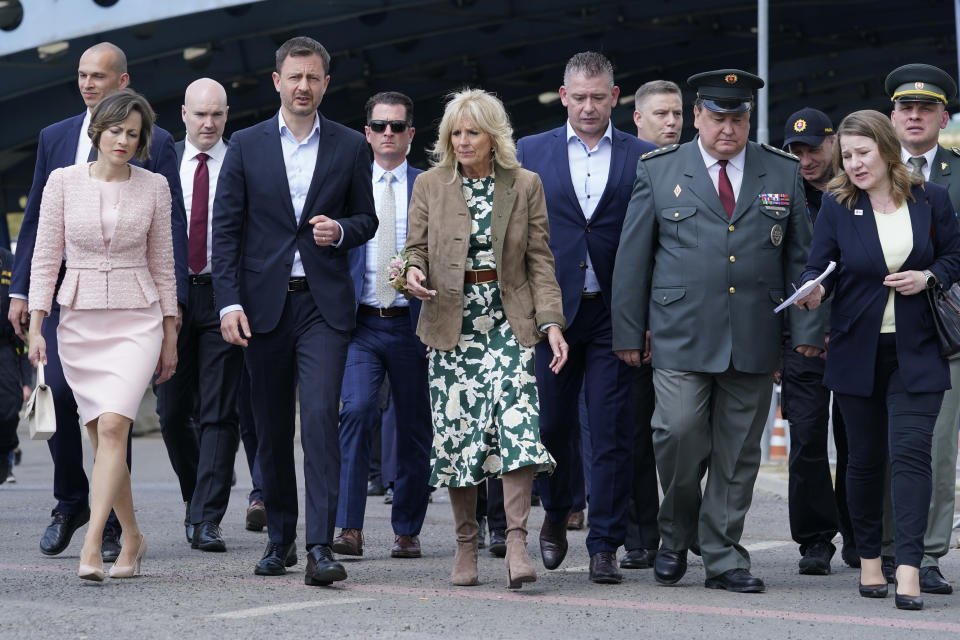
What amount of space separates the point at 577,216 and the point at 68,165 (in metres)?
2.36

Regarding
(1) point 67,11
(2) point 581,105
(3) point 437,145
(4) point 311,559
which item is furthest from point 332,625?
(1) point 67,11

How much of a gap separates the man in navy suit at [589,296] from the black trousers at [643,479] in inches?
17.4

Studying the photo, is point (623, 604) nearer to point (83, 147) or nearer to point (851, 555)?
point (851, 555)

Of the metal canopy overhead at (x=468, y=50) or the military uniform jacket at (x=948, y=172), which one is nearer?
the military uniform jacket at (x=948, y=172)

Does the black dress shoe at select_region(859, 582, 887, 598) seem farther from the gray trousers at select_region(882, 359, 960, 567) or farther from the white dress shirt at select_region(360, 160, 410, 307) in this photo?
the white dress shirt at select_region(360, 160, 410, 307)

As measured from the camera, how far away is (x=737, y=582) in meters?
6.81

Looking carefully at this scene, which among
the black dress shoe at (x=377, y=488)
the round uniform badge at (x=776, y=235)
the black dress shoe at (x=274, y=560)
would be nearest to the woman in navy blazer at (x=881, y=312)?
the round uniform badge at (x=776, y=235)

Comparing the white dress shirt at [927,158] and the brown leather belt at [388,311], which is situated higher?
the white dress shirt at [927,158]

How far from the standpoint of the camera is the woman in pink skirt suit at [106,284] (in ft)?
22.7

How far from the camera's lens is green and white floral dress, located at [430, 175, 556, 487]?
6.77 m

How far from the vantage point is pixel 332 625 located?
5.69m

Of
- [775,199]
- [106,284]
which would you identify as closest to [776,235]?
[775,199]

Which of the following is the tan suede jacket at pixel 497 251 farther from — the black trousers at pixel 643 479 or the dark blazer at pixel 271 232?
the black trousers at pixel 643 479

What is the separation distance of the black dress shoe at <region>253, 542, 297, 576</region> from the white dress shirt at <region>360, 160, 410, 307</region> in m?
1.54
